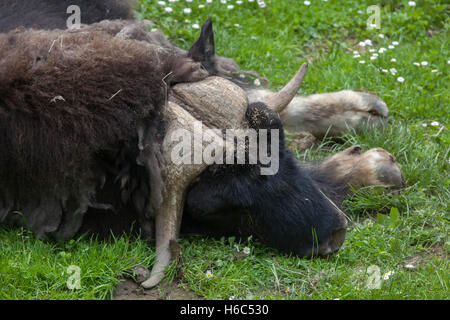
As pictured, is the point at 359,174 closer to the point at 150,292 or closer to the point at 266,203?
the point at 266,203

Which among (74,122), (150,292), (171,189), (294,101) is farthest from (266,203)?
(294,101)

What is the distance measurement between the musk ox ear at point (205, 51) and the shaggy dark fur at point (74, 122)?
340mm

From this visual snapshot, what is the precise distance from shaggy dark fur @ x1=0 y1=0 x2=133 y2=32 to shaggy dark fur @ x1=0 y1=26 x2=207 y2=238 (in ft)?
2.17

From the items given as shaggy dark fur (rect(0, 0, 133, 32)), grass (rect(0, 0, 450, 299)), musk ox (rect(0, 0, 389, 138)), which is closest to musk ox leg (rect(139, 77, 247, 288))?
grass (rect(0, 0, 450, 299))

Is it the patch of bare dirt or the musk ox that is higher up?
the musk ox

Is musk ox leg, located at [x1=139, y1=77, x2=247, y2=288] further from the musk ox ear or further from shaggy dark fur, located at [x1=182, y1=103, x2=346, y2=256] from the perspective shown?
the musk ox ear

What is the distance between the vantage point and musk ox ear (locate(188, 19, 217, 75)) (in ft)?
12.8

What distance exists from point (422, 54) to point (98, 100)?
12.6 ft

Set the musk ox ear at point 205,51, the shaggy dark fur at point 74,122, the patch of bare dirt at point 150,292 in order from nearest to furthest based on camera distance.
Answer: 1. the shaggy dark fur at point 74,122
2. the patch of bare dirt at point 150,292
3. the musk ox ear at point 205,51

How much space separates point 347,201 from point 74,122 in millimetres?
1957

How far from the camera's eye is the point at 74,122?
3.21 m

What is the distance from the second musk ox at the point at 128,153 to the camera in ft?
10.6

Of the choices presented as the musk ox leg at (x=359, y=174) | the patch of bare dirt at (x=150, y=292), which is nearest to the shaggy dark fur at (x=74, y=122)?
the patch of bare dirt at (x=150, y=292)

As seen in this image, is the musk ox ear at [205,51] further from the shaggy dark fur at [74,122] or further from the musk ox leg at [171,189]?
the musk ox leg at [171,189]
